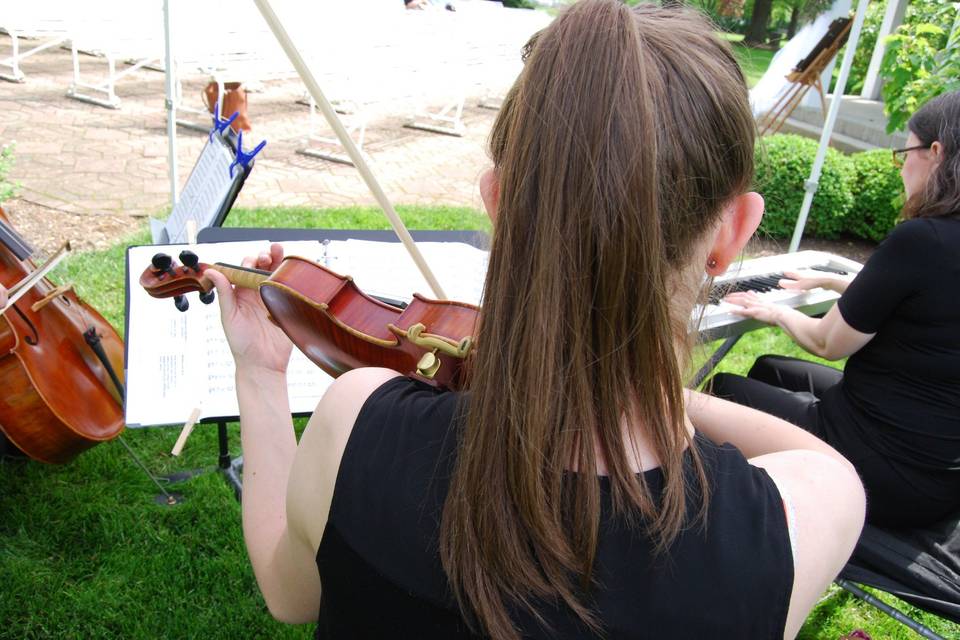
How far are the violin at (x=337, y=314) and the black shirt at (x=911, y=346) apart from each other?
1.28 m

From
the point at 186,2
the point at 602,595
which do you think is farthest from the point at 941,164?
the point at 186,2

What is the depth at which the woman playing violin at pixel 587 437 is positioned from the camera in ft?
2.31

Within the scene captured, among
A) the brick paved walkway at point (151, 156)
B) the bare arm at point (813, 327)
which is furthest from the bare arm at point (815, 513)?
the brick paved walkway at point (151, 156)

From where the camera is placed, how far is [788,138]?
581cm

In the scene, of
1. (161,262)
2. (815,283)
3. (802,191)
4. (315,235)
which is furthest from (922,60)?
(161,262)

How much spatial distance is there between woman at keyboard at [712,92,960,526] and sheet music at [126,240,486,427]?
3.77 ft

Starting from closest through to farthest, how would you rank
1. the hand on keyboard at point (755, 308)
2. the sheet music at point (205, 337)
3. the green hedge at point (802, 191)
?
the sheet music at point (205, 337), the hand on keyboard at point (755, 308), the green hedge at point (802, 191)

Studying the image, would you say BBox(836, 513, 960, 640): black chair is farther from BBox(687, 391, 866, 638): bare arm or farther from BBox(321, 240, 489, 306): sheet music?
BBox(321, 240, 489, 306): sheet music

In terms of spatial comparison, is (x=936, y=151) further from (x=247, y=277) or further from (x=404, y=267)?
(x=247, y=277)

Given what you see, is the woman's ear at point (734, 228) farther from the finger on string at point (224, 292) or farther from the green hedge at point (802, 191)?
the green hedge at point (802, 191)

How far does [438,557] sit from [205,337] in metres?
1.45

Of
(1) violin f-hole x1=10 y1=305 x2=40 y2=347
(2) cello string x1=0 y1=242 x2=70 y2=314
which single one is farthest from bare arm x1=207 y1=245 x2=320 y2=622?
(1) violin f-hole x1=10 y1=305 x2=40 y2=347

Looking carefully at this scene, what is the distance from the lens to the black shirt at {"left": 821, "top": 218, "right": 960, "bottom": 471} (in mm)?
1903

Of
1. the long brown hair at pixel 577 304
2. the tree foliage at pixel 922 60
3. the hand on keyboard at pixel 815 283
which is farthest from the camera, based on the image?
the tree foliage at pixel 922 60
